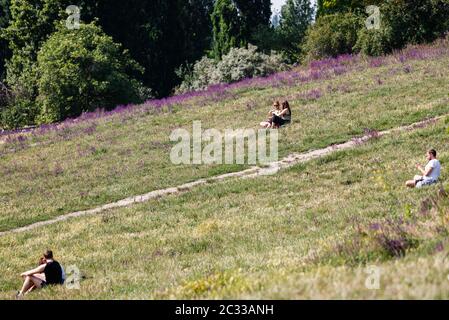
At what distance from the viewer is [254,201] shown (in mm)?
21000

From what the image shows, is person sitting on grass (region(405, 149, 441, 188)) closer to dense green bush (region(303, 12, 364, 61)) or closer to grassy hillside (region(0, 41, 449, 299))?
grassy hillside (region(0, 41, 449, 299))

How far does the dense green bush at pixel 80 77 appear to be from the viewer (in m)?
49.5

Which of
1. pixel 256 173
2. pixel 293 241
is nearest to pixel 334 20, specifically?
pixel 256 173

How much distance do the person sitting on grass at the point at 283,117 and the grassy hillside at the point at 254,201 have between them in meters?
1.09

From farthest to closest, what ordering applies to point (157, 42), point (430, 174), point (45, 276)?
point (157, 42)
point (430, 174)
point (45, 276)

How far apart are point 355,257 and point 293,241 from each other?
5.14 metres

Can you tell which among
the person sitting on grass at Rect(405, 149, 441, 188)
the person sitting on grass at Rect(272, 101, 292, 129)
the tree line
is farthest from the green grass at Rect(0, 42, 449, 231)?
the tree line

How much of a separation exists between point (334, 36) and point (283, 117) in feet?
83.5

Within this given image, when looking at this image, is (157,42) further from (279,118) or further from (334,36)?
(279,118)

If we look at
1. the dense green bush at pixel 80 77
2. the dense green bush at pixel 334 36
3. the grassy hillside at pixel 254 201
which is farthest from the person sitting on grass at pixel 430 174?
the dense green bush at pixel 334 36

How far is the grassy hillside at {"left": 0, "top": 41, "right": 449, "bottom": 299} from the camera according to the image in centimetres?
981

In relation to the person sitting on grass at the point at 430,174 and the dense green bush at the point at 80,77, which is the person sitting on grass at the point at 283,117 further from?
the dense green bush at the point at 80,77

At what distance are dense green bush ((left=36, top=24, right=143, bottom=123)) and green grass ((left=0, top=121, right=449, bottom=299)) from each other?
28.5m

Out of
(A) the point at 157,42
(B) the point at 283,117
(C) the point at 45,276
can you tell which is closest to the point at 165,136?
(B) the point at 283,117
